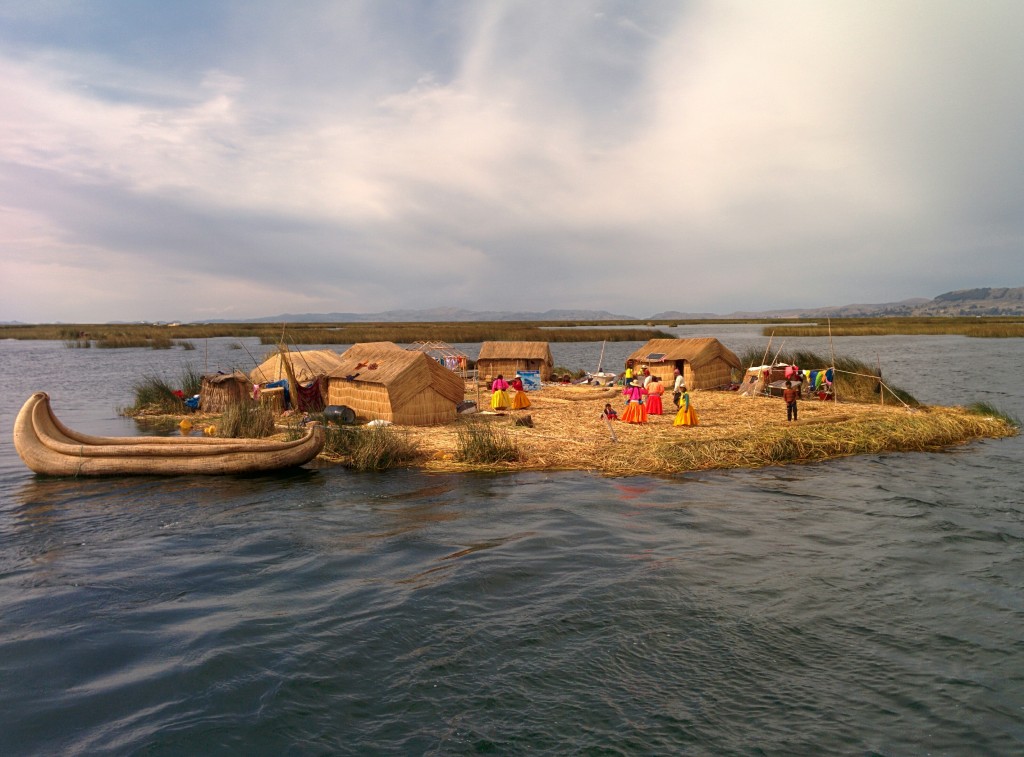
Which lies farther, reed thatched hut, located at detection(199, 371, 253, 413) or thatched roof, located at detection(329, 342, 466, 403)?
reed thatched hut, located at detection(199, 371, 253, 413)

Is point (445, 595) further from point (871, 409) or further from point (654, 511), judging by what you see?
point (871, 409)

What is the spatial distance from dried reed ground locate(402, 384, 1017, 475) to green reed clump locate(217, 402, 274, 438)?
3.56 meters

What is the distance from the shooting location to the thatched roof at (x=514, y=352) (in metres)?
29.2

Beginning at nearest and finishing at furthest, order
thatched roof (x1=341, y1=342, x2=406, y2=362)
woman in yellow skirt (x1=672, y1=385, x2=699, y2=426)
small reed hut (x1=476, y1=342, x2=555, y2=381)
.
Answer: woman in yellow skirt (x1=672, y1=385, x2=699, y2=426)
thatched roof (x1=341, y1=342, x2=406, y2=362)
small reed hut (x1=476, y1=342, x2=555, y2=381)

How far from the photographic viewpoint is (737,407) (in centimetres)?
2094

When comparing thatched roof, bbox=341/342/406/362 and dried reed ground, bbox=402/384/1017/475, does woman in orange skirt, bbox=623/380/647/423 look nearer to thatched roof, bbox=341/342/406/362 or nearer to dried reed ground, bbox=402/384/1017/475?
dried reed ground, bbox=402/384/1017/475

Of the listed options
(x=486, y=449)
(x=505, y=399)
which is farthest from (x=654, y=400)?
(x=486, y=449)

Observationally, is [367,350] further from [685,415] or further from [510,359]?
[510,359]

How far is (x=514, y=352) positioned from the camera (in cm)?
2933

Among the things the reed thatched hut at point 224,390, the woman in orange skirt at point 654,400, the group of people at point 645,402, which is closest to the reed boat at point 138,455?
the reed thatched hut at point 224,390

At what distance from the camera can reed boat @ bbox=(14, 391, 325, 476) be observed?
13.3 m

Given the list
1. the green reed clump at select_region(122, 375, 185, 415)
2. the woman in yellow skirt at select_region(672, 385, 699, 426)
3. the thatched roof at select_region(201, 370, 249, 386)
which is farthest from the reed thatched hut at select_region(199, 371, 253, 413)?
the woman in yellow skirt at select_region(672, 385, 699, 426)

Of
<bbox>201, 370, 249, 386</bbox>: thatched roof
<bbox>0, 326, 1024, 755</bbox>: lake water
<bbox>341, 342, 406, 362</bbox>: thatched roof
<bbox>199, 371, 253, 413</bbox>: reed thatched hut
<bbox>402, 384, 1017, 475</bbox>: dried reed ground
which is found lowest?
<bbox>0, 326, 1024, 755</bbox>: lake water

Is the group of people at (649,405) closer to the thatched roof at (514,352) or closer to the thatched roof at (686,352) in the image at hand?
the thatched roof at (686,352)
